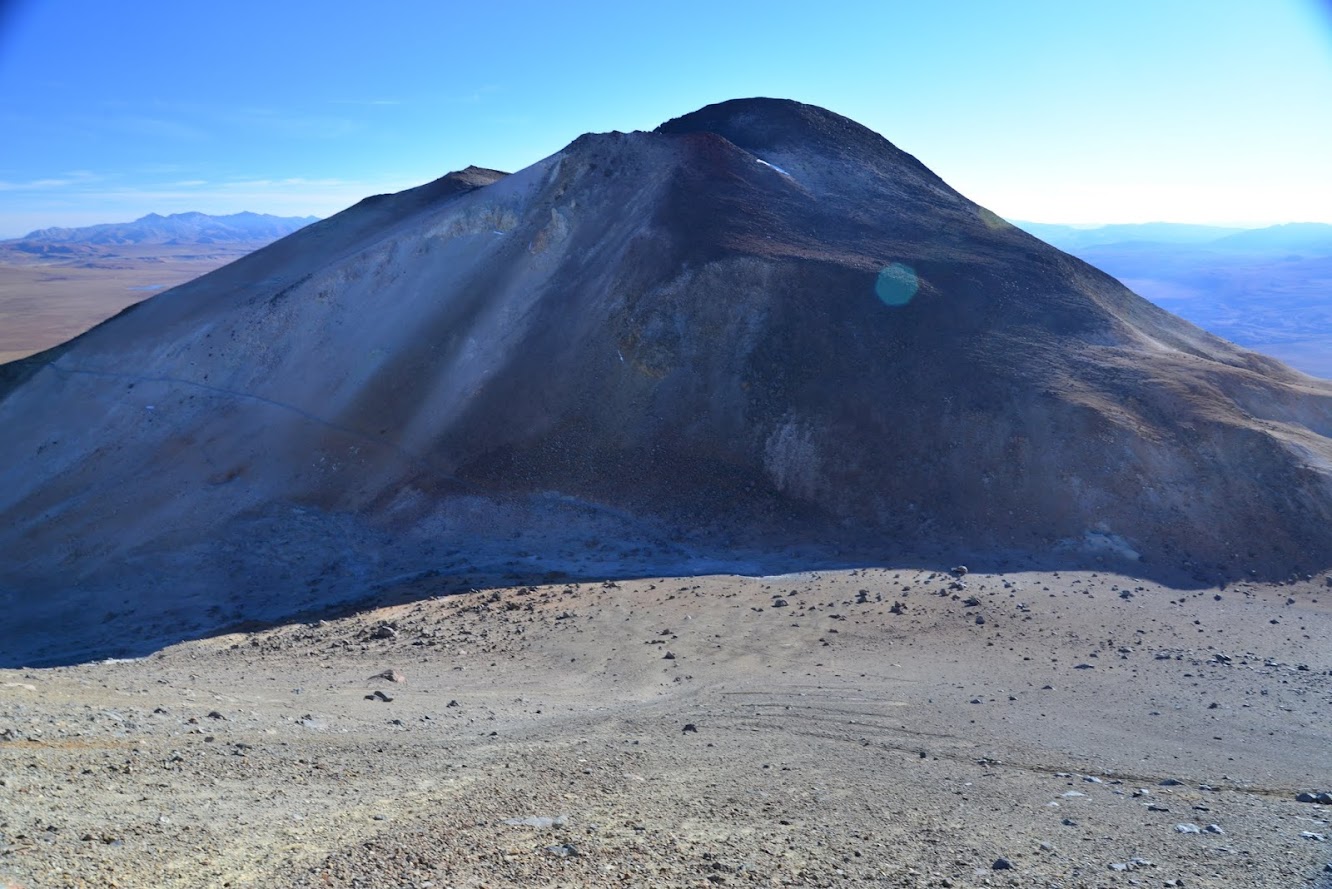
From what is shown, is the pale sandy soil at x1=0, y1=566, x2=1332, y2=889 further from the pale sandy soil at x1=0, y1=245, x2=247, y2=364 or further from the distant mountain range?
the distant mountain range

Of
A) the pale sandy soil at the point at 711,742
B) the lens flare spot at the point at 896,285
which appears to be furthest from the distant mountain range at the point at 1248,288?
the pale sandy soil at the point at 711,742

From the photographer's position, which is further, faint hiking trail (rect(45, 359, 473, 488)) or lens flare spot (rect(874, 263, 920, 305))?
lens flare spot (rect(874, 263, 920, 305))

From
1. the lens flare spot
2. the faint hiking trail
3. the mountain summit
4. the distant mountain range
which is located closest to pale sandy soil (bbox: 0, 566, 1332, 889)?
the mountain summit

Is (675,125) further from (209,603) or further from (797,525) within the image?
(209,603)

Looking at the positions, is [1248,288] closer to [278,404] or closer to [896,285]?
[896,285]

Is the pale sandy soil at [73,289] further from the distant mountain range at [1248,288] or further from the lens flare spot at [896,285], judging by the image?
the distant mountain range at [1248,288]

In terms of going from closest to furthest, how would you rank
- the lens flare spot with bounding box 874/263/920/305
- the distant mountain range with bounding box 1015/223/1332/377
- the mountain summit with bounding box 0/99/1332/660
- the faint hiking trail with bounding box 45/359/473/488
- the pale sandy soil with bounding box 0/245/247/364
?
1. the mountain summit with bounding box 0/99/1332/660
2. the faint hiking trail with bounding box 45/359/473/488
3. the lens flare spot with bounding box 874/263/920/305
4. the pale sandy soil with bounding box 0/245/247/364
5. the distant mountain range with bounding box 1015/223/1332/377

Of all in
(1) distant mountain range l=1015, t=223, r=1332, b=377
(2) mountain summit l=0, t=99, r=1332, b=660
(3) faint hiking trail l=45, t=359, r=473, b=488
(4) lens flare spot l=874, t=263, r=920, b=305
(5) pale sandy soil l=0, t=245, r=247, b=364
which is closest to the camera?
(2) mountain summit l=0, t=99, r=1332, b=660

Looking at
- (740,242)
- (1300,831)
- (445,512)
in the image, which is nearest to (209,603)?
(445,512)
